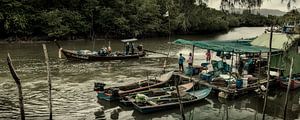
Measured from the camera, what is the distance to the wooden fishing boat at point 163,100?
1633cm

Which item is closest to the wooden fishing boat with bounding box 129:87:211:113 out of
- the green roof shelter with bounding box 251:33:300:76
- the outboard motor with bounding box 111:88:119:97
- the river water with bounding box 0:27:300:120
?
Answer: the river water with bounding box 0:27:300:120

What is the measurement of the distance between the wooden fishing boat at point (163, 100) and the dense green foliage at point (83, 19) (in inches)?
937

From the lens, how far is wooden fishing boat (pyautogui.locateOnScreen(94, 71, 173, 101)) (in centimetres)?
1784

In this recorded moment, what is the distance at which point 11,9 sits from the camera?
45.3m

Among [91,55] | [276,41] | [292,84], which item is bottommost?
[292,84]

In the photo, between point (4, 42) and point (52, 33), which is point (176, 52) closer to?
point (52, 33)

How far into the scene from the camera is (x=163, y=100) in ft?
56.5

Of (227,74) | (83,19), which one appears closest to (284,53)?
(227,74)

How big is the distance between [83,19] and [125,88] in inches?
1381

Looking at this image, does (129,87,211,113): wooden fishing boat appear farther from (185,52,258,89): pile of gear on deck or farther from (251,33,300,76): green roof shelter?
(251,33,300,76): green roof shelter

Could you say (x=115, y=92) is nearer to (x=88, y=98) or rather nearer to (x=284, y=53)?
(x=88, y=98)

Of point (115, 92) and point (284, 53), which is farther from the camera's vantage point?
point (284, 53)

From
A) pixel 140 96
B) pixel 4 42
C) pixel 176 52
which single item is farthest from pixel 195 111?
pixel 4 42

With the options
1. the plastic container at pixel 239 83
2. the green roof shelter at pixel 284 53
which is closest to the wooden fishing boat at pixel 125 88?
the plastic container at pixel 239 83
